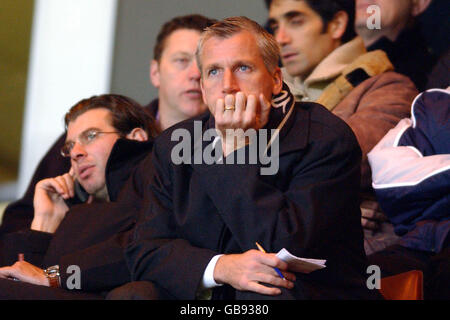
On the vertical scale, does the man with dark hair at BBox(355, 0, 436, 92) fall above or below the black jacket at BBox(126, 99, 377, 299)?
above

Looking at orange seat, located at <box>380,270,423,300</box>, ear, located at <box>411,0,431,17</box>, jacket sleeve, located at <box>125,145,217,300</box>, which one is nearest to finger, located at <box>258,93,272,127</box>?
jacket sleeve, located at <box>125,145,217,300</box>

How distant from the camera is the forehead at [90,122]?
8.36ft

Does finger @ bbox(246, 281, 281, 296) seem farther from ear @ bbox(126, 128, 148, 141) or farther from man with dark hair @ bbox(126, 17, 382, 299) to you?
ear @ bbox(126, 128, 148, 141)

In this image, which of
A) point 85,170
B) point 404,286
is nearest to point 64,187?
point 85,170

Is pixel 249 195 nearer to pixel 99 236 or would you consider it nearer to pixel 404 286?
pixel 404 286

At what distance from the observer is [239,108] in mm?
1834

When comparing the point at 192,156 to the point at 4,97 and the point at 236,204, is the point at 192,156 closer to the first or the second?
the point at 236,204

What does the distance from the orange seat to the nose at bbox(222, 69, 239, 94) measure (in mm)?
616

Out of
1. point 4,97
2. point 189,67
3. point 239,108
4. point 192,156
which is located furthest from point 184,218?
point 4,97

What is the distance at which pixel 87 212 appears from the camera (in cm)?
235

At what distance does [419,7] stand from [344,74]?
508 millimetres

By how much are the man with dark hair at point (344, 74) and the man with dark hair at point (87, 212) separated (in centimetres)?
71

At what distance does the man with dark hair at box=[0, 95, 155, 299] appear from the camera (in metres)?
2.08

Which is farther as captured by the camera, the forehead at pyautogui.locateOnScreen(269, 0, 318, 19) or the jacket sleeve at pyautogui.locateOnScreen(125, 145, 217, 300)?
the forehead at pyautogui.locateOnScreen(269, 0, 318, 19)
